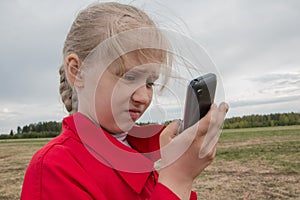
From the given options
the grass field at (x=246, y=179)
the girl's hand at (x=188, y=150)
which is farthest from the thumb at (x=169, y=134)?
the grass field at (x=246, y=179)

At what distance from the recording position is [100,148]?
1.14 meters

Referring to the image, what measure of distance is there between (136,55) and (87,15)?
0.95ft

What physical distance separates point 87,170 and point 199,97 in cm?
40

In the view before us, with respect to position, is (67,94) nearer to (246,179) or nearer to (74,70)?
(74,70)

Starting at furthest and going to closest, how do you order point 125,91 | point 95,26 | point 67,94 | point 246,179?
point 246,179, point 67,94, point 95,26, point 125,91

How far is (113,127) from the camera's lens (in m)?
1.23

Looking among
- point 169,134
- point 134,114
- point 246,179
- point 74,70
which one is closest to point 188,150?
point 169,134

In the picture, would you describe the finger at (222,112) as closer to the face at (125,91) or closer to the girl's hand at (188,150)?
the girl's hand at (188,150)

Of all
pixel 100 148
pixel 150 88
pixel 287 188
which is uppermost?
pixel 150 88

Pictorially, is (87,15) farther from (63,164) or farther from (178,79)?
(63,164)

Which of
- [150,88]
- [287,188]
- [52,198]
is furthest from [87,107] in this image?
[287,188]

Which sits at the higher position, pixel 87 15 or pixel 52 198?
pixel 87 15

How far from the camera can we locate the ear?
124 centimetres

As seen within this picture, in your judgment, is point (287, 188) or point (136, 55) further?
point (287, 188)
